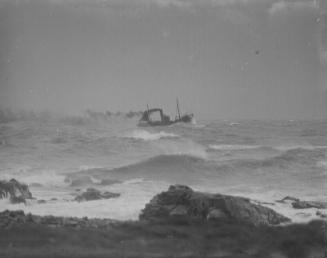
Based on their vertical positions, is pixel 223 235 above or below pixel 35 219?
below

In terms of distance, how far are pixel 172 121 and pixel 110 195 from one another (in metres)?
66.3

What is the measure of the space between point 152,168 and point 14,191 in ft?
54.9

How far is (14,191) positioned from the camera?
1123 inches

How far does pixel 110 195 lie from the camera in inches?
1177

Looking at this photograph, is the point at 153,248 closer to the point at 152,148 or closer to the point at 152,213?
the point at 152,213

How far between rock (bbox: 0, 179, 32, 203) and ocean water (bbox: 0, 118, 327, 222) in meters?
0.70

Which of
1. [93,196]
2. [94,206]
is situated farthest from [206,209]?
[93,196]

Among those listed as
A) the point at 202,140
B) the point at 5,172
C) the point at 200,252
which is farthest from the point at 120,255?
the point at 202,140

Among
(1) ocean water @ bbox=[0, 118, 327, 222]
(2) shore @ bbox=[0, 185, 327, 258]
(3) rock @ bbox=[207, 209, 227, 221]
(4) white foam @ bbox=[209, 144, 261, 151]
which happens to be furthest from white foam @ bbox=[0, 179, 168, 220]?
(4) white foam @ bbox=[209, 144, 261, 151]

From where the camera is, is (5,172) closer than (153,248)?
No

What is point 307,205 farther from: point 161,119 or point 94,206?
point 161,119

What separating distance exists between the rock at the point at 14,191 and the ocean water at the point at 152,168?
0.70 meters

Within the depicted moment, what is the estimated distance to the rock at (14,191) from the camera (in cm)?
2789

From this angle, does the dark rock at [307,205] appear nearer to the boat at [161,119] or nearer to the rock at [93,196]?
the rock at [93,196]
